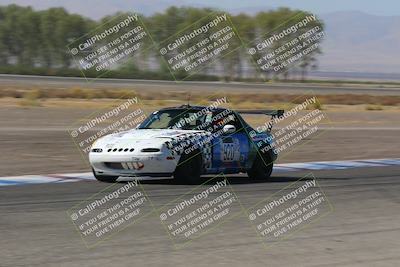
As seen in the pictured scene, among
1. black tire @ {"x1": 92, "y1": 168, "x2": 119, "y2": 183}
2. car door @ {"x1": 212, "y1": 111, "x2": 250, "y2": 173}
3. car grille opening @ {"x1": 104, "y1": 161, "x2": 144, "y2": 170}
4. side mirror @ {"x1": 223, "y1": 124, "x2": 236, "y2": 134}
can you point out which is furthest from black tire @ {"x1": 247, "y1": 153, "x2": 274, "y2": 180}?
car grille opening @ {"x1": 104, "y1": 161, "x2": 144, "y2": 170}

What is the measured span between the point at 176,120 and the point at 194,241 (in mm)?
5393

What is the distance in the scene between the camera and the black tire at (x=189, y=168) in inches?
505

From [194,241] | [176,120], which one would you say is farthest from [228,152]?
[194,241]

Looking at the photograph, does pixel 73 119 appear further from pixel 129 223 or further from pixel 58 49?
pixel 58 49

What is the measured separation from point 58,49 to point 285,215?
332 feet

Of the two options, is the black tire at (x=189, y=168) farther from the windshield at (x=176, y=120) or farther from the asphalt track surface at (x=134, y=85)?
the asphalt track surface at (x=134, y=85)

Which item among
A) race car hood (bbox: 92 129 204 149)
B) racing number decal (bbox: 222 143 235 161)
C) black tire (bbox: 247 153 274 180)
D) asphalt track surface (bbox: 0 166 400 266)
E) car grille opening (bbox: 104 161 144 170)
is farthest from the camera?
black tire (bbox: 247 153 274 180)

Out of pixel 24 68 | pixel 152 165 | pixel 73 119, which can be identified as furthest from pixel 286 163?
pixel 24 68

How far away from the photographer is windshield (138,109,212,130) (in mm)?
13531

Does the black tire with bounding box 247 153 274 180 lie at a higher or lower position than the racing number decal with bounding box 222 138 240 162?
lower

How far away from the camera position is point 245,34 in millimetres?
116500

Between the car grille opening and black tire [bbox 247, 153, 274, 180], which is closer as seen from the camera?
the car grille opening

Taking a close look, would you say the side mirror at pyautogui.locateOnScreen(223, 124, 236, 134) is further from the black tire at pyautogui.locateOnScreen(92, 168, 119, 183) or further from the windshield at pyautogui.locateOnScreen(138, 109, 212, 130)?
the black tire at pyautogui.locateOnScreen(92, 168, 119, 183)

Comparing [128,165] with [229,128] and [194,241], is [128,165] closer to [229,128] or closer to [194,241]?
[229,128]
